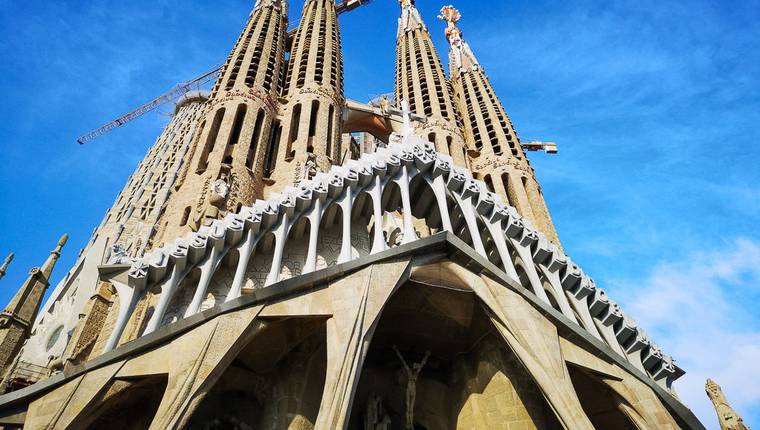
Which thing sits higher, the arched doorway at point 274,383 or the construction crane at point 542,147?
the construction crane at point 542,147

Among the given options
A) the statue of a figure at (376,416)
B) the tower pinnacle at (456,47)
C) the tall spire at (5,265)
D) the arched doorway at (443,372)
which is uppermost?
the tower pinnacle at (456,47)

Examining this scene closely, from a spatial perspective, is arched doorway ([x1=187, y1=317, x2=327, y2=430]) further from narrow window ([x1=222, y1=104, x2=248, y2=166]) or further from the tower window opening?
the tower window opening

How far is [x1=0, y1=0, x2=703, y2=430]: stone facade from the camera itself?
8.81 metres

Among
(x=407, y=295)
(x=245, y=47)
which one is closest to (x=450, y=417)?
(x=407, y=295)

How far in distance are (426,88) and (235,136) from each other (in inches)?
469

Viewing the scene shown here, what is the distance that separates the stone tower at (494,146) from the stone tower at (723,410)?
7.30 meters

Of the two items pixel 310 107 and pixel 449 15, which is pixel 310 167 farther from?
pixel 449 15

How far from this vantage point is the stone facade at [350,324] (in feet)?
28.9

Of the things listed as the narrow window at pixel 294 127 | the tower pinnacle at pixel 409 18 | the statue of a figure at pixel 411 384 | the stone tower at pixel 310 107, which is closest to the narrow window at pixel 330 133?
the stone tower at pixel 310 107

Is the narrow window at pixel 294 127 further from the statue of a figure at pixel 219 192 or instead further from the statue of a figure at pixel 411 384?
the statue of a figure at pixel 411 384

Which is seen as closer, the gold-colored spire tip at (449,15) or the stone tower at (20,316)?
the stone tower at (20,316)

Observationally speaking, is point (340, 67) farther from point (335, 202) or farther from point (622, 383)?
point (622, 383)

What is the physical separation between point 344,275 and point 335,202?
2.33m

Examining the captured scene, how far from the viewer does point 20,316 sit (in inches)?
509
